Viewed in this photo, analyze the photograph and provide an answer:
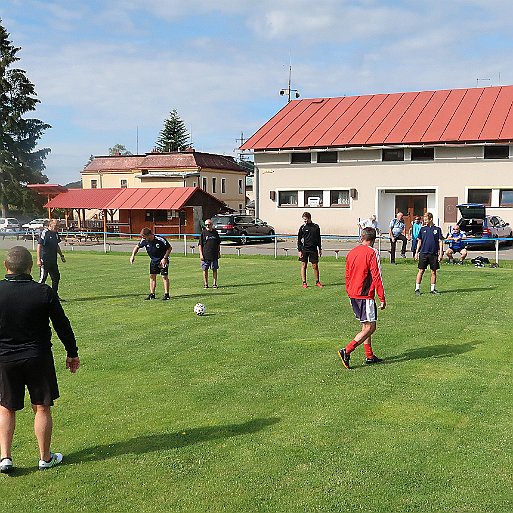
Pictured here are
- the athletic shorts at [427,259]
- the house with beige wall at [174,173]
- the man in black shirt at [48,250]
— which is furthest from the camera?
the house with beige wall at [174,173]

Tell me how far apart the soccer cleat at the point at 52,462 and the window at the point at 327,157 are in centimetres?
3481

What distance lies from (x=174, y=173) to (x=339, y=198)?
1827cm

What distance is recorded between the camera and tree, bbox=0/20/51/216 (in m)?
59.7

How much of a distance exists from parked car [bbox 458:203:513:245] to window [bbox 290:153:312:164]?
11.7 metres

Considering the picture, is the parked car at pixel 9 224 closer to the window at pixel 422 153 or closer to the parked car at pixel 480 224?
the window at pixel 422 153

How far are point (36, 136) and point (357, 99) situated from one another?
36714 mm

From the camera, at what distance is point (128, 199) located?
45.8m

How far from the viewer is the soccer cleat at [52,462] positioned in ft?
17.6

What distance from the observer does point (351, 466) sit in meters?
5.35

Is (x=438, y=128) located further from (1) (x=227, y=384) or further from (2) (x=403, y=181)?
(1) (x=227, y=384)

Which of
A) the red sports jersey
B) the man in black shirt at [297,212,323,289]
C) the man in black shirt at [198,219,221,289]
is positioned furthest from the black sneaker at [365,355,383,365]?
the man in black shirt at [198,219,221,289]

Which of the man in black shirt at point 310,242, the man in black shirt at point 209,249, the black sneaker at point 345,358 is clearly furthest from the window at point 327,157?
the black sneaker at point 345,358

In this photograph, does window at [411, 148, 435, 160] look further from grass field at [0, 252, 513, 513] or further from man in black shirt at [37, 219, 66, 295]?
man in black shirt at [37, 219, 66, 295]

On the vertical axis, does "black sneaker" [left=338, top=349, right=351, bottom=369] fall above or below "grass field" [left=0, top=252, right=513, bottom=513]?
above
